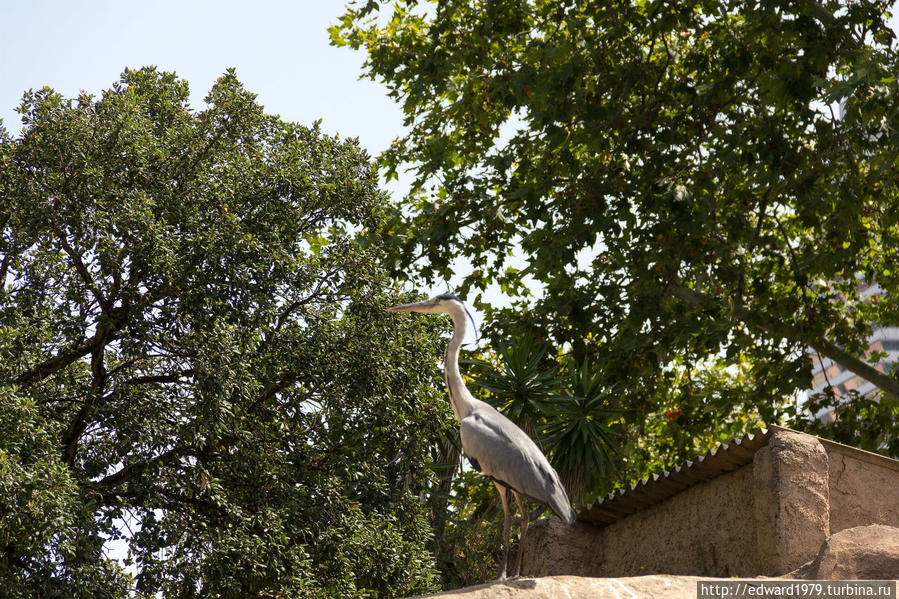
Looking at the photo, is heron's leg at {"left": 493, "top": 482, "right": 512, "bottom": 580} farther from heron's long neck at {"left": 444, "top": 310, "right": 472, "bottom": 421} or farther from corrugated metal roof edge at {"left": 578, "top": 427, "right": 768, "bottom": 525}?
corrugated metal roof edge at {"left": 578, "top": 427, "right": 768, "bottom": 525}

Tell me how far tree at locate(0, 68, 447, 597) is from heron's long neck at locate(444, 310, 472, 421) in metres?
3.16

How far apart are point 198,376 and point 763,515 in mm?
6016

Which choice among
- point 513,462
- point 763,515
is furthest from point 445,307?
point 763,515

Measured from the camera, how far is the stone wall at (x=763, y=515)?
9633mm

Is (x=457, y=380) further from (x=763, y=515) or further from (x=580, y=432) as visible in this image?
(x=580, y=432)

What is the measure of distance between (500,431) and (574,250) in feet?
22.0

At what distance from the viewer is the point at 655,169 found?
1514 cm

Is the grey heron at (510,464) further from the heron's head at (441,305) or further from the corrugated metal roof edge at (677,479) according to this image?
the corrugated metal roof edge at (677,479)

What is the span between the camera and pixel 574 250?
584 inches

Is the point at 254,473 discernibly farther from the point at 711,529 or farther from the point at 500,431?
the point at 711,529

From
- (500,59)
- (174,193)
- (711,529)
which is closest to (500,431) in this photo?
(711,529)

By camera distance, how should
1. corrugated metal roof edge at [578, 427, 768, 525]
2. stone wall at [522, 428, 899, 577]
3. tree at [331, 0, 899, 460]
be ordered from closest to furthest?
stone wall at [522, 428, 899, 577], corrugated metal roof edge at [578, 427, 768, 525], tree at [331, 0, 899, 460]

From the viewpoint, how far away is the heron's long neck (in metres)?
8.93

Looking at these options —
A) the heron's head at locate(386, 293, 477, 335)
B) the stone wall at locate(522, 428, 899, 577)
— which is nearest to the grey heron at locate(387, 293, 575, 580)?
the heron's head at locate(386, 293, 477, 335)
